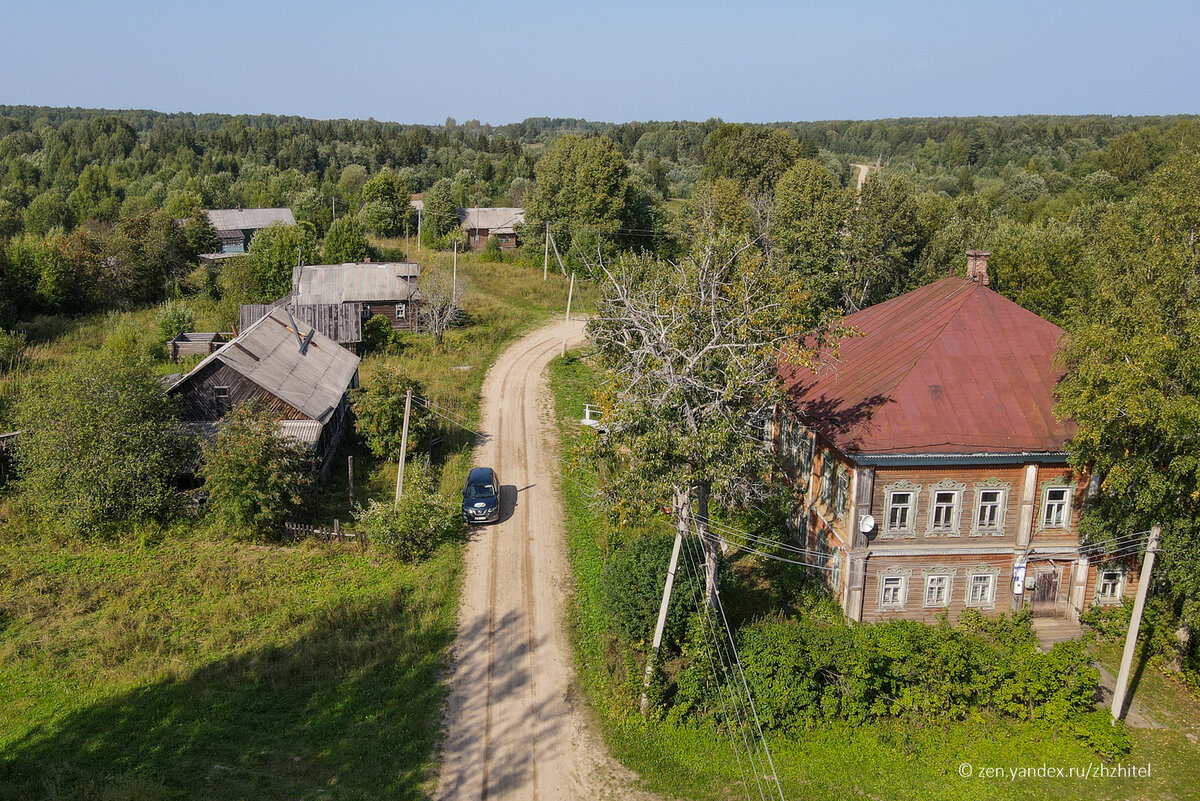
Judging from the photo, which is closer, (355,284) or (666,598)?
(666,598)

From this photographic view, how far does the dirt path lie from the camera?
1694cm

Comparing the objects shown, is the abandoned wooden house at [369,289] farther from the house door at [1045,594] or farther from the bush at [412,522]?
the house door at [1045,594]

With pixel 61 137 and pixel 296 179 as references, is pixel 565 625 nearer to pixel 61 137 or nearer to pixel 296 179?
pixel 296 179

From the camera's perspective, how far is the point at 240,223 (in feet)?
251

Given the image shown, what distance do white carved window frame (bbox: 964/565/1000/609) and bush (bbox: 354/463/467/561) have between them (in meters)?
15.0

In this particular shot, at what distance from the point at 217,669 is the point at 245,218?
6619 cm

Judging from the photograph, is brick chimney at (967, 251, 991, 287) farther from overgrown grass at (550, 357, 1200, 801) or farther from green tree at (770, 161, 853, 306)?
overgrown grass at (550, 357, 1200, 801)

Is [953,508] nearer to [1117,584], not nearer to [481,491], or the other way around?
[1117,584]

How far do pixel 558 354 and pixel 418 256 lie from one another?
87.2ft

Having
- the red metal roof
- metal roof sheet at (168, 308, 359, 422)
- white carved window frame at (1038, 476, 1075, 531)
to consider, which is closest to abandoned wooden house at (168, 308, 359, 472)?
metal roof sheet at (168, 308, 359, 422)

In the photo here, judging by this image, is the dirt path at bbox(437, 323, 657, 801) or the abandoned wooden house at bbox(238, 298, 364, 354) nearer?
the dirt path at bbox(437, 323, 657, 801)

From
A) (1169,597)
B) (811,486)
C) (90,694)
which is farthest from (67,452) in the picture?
(1169,597)

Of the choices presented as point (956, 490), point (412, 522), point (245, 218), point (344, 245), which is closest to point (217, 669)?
point (412, 522)

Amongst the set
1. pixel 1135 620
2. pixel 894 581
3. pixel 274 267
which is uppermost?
pixel 274 267
